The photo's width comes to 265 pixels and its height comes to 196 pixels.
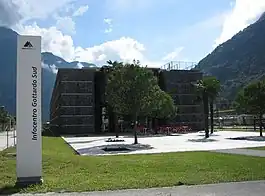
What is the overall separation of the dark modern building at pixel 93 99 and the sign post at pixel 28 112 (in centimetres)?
4756

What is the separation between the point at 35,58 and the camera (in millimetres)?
10438

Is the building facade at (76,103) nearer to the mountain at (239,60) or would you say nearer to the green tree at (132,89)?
the green tree at (132,89)

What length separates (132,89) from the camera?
1205 inches

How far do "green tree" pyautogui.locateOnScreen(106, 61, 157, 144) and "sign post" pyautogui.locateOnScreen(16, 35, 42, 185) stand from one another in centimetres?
2039

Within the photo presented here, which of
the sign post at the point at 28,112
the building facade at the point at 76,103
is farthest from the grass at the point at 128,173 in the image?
the building facade at the point at 76,103

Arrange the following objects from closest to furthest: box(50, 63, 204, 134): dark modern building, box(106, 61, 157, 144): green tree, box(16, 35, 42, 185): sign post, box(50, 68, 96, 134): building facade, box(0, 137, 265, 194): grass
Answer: box(0, 137, 265, 194): grass < box(16, 35, 42, 185): sign post < box(106, 61, 157, 144): green tree < box(50, 68, 96, 134): building facade < box(50, 63, 204, 134): dark modern building

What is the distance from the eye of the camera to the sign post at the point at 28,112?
10.1m

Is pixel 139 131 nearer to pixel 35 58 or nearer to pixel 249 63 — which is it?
pixel 35 58

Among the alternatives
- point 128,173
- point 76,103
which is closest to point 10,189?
point 128,173

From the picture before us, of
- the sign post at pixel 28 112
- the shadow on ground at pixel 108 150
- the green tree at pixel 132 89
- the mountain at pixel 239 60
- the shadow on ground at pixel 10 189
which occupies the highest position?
the mountain at pixel 239 60

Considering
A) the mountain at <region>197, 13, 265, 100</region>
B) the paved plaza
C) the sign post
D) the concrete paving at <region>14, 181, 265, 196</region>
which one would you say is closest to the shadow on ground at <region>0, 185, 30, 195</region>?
the sign post

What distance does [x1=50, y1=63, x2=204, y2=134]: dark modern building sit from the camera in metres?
60.1

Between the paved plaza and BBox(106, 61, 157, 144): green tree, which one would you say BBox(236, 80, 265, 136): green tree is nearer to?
the paved plaza

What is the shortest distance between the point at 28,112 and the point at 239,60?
133m
